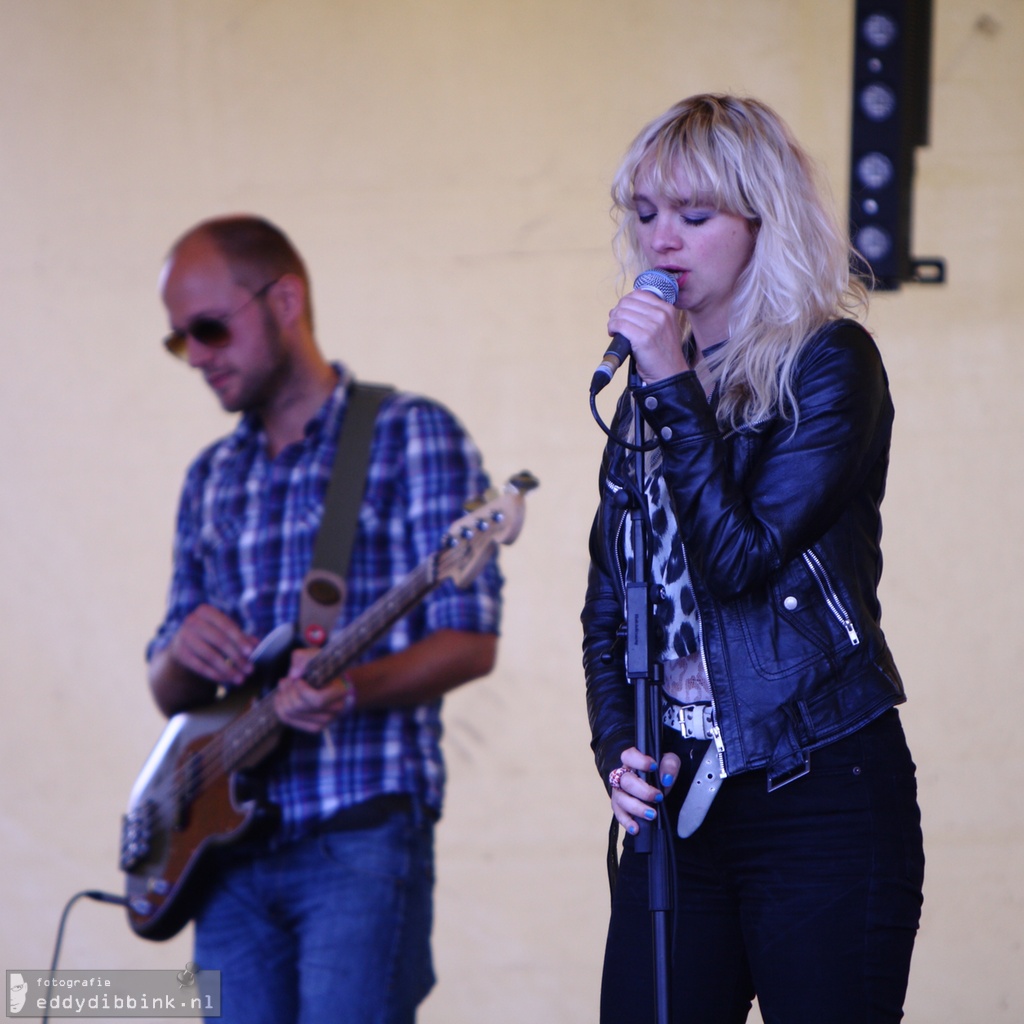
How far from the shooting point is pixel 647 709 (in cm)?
150

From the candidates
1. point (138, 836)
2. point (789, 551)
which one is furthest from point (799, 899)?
point (138, 836)

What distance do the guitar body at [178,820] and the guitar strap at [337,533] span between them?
211 mm

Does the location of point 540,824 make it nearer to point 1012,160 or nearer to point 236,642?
point 236,642

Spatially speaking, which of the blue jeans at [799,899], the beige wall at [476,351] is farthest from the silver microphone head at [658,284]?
the beige wall at [476,351]

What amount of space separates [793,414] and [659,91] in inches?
92.6

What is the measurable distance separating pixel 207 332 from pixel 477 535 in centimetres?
75

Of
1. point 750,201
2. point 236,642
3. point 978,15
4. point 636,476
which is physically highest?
point 978,15

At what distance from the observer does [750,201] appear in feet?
5.38

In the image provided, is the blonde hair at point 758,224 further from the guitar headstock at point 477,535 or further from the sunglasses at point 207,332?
the sunglasses at point 207,332

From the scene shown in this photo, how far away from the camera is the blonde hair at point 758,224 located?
5.26 feet

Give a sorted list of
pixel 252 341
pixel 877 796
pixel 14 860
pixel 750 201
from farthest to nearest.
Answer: pixel 14 860
pixel 252 341
pixel 750 201
pixel 877 796

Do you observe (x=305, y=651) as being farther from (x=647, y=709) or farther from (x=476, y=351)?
(x=476, y=351)

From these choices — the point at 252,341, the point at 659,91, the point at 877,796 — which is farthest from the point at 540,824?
the point at 877,796

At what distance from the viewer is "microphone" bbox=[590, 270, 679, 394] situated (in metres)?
1.45
